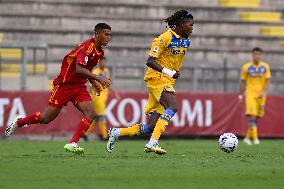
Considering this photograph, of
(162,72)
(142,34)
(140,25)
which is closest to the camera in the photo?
(162,72)

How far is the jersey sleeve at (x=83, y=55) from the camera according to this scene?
43.5 ft

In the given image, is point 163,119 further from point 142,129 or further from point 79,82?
point 79,82

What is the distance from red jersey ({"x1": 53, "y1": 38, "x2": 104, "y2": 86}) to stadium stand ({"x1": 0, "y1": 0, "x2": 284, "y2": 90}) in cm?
1242

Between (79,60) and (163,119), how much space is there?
1573 millimetres

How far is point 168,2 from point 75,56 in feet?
55.6

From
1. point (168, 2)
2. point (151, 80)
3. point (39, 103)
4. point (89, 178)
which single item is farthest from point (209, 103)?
point (89, 178)

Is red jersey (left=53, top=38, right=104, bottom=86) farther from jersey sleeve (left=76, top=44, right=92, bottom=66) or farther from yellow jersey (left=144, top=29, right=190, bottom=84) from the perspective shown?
yellow jersey (left=144, top=29, right=190, bottom=84)

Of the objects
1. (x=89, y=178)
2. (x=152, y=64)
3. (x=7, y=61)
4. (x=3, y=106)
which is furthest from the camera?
(x=7, y=61)

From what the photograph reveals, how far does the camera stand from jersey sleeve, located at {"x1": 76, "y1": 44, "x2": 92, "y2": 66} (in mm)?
13266

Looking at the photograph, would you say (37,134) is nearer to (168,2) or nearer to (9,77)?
(9,77)

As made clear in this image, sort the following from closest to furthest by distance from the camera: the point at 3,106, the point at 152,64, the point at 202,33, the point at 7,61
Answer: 1. the point at 152,64
2. the point at 3,106
3. the point at 7,61
4. the point at 202,33

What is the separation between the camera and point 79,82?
1384 centimetres

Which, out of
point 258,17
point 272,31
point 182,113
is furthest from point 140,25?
point 182,113

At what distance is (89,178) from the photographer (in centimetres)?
934
